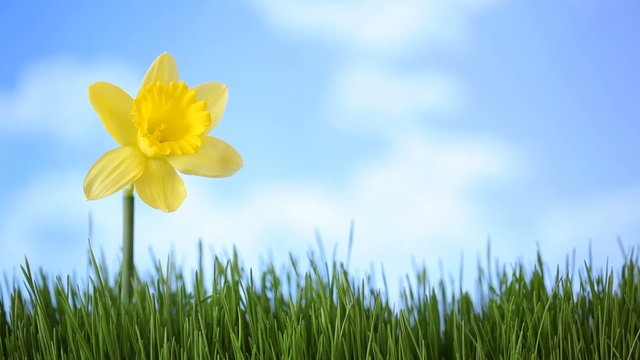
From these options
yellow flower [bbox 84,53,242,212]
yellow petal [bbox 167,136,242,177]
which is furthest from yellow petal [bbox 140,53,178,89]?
yellow petal [bbox 167,136,242,177]

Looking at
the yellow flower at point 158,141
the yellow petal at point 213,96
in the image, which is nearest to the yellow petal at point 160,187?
the yellow flower at point 158,141

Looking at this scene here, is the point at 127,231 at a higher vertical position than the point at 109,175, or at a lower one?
lower

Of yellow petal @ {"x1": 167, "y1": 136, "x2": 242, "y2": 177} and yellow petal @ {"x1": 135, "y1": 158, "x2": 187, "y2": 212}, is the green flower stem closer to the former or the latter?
yellow petal @ {"x1": 135, "y1": 158, "x2": 187, "y2": 212}

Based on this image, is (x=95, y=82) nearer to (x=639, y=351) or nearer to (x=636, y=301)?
(x=639, y=351)

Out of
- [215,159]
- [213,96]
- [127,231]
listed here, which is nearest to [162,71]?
[213,96]

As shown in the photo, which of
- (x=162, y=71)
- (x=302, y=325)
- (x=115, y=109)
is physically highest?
(x=162, y=71)

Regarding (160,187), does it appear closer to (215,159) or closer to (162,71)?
(215,159)
